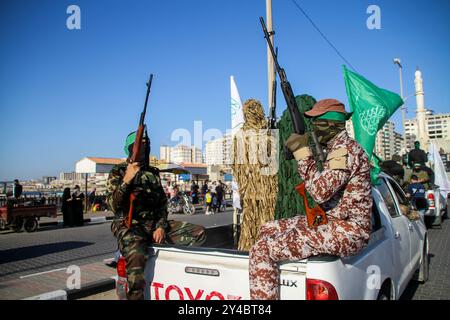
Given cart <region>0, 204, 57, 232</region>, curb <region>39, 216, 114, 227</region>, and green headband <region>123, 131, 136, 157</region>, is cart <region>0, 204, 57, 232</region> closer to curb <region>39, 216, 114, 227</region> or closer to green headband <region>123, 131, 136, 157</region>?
curb <region>39, 216, 114, 227</region>

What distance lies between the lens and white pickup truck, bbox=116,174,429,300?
2.06m

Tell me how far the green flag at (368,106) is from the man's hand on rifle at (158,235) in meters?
3.50

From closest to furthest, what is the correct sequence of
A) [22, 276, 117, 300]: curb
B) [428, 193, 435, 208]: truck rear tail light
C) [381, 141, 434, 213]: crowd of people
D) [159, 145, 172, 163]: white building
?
[22, 276, 117, 300]: curb → [381, 141, 434, 213]: crowd of people → [428, 193, 435, 208]: truck rear tail light → [159, 145, 172, 163]: white building

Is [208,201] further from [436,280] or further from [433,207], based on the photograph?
[436,280]

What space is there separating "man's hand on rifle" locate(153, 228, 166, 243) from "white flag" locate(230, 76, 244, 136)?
3.16 meters

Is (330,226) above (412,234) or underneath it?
above

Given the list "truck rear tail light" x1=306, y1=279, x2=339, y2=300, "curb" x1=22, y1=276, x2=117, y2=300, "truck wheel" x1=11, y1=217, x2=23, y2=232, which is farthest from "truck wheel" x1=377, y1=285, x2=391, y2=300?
"truck wheel" x1=11, y1=217, x2=23, y2=232

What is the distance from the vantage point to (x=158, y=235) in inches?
127

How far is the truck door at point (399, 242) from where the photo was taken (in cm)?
327

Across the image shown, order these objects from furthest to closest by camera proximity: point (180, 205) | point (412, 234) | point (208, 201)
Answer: point (180, 205)
point (208, 201)
point (412, 234)

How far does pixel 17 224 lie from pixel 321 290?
1333cm

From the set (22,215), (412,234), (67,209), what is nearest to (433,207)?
(412,234)

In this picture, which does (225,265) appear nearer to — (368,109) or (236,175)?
(236,175)
